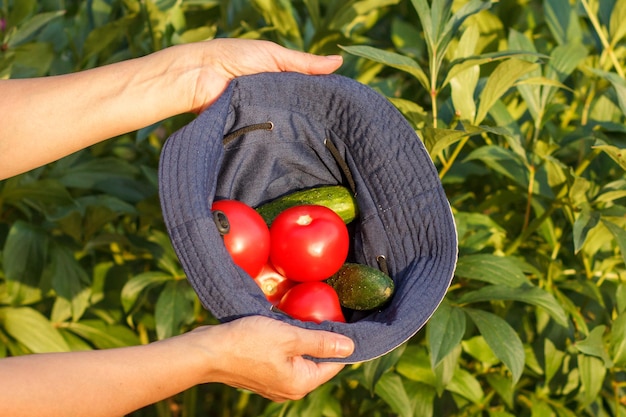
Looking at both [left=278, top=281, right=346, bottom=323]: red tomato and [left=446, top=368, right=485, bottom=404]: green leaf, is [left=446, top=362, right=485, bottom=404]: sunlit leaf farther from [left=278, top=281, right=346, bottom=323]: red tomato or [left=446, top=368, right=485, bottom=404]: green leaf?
[left=278, top=281, right=346, bottom=323]: red tomato

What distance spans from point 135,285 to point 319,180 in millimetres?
460

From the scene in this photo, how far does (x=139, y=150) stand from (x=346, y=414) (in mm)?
759

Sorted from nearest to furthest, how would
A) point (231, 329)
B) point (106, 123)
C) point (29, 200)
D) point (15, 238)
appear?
point (231, 329)
point (106, 123)
point (15, 238)
point (29, 200)

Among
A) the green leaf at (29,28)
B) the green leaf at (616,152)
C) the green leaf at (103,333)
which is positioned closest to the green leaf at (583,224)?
the green leaf at (616,152)

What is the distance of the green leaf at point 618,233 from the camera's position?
1.55 metres

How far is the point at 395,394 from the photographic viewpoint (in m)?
1.69

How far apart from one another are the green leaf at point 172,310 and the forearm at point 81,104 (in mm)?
365

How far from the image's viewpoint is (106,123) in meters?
1.54

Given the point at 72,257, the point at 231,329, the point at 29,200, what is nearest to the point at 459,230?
the point at 231,329

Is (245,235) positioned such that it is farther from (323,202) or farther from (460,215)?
(460,215)

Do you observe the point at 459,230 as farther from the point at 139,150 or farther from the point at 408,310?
the point at 139,150

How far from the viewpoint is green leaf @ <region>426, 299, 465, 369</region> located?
4.98 ft

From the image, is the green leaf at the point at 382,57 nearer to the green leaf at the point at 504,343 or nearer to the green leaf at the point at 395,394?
the green leaf at the point at 504,343

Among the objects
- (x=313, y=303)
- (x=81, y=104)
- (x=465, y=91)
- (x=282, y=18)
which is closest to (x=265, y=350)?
(x=313, y=303)
